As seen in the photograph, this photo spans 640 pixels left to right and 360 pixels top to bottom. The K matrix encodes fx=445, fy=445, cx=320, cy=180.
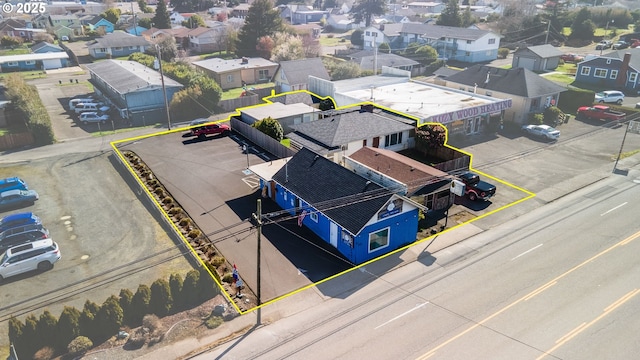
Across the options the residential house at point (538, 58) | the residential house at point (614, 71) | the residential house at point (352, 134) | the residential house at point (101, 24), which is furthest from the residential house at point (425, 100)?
the residential house at point (101, 24)

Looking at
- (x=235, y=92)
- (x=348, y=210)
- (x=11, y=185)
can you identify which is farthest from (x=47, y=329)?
(x=235, y=92)

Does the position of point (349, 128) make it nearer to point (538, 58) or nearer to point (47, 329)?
point (47, 329)

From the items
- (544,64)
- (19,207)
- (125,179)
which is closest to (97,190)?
(125,179)

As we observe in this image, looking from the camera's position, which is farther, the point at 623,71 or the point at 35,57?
the point at 35,57

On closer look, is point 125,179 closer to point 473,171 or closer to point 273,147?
point 273,147

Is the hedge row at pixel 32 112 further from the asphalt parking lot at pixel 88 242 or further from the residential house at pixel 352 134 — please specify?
the residential house at pixel 352 134

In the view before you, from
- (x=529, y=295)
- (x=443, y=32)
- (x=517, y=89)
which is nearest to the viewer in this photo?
(x=529, y=295)
